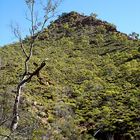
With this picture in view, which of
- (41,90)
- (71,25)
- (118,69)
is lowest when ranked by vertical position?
(41,90)

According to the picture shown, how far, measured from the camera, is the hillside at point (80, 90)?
115ft

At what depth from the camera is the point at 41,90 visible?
43.7 metres

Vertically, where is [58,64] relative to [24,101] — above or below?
above

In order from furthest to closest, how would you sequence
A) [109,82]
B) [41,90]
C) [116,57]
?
[116,57] → [109,82] → [41,90]

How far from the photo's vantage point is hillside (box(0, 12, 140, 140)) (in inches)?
1384

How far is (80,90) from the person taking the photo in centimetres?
4650

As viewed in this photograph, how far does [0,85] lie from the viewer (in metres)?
38.7

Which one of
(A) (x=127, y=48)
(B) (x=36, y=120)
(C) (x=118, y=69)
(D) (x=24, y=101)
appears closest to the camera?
(B) (x=36, y=120)

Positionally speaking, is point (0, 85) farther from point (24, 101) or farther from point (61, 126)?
point (61, 126)

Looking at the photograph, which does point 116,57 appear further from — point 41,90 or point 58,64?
point 41,90

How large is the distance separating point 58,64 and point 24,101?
18.3 metres

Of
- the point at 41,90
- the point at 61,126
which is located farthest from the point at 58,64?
the point at 61,126

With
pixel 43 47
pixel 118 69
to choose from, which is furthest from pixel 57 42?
pixel 118 69

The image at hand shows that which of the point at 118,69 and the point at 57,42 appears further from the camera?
A: the point at 57,42
